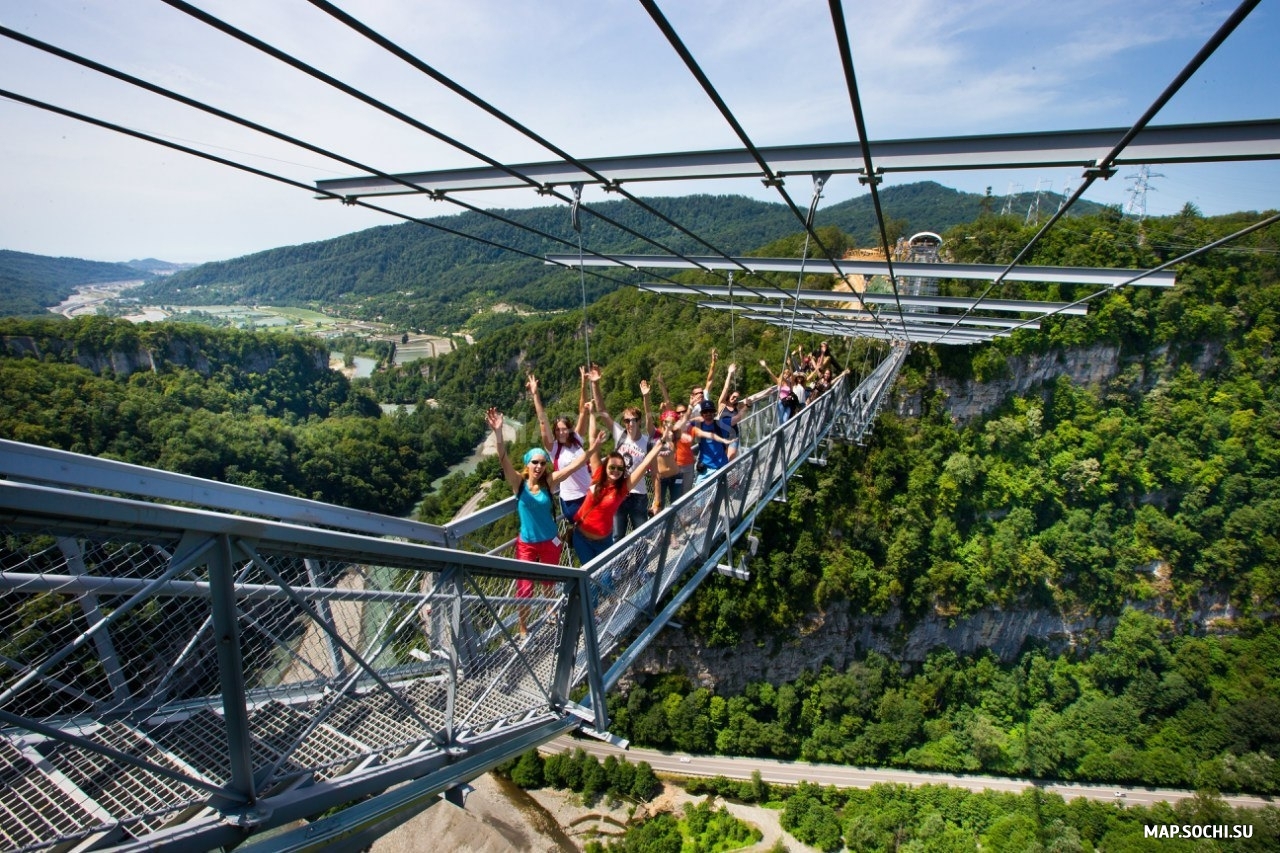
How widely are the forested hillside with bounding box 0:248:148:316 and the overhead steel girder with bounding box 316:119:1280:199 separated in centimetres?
8260

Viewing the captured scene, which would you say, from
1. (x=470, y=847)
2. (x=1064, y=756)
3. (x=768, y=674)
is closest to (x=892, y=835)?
(x=768, y=674)

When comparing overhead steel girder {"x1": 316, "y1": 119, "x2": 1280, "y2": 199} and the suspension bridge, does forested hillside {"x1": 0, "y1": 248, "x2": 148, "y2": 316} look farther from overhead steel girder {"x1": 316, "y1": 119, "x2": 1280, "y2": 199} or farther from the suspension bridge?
the suspension bridge

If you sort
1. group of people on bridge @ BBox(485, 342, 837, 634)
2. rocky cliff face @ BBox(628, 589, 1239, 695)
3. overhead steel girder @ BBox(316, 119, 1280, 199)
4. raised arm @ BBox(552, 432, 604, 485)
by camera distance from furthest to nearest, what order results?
rocky cliff face @ BBox(628, 589, 1239, 695) → raised arm @ BBox(552, 432, 604, 485) → group of people on bridge @ BBox(485, 342, 837, 634) → overhead steel girder @ BBox(316, 119, 1280, 199)

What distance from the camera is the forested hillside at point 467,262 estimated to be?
9706 centimetres

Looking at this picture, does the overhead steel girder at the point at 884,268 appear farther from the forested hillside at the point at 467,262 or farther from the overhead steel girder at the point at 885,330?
the forested hillside at the point at 467,262

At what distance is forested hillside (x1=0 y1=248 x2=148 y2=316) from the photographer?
2707 inches

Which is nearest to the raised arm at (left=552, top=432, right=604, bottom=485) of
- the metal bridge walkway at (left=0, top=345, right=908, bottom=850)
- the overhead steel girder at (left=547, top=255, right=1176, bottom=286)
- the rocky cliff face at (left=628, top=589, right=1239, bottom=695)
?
the metal bridge walkway at (left=0, top=345, right=908, bottom=850)

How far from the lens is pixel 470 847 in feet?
64.2

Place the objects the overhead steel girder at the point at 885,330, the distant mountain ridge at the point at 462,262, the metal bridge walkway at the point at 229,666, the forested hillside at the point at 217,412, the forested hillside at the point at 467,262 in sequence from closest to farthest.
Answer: the metal bridge walkway at the point at 229,666 < the overhead steel girder at the point at 885,330 < the forested hillside at the point at 217,412 < the distant mountain ridge at the point at 462,262 < the forested hillside at the point at 467,262

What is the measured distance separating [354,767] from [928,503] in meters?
32.2

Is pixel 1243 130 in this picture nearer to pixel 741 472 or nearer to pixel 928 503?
pixel 741 472

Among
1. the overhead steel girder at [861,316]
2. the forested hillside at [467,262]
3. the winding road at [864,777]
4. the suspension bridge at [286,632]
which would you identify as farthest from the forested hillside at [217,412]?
the forested hillside at [467,262]

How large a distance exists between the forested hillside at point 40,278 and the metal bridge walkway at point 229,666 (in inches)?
3333

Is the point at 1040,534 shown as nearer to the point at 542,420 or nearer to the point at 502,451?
the point at 542,420
